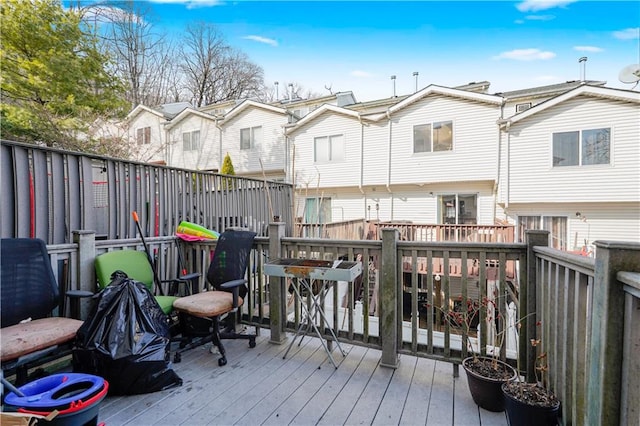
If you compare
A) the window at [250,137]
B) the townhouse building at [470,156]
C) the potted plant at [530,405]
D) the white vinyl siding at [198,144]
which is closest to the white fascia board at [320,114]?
the townhouse building at [470,156]

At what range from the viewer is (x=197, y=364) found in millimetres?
2697

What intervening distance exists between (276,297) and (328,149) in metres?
9.72

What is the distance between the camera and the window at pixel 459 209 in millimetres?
10602

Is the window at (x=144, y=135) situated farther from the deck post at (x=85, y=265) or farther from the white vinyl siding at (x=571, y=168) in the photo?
the white vinyl siding at (x=571, y=168)

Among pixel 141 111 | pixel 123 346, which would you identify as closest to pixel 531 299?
pixel 123 346

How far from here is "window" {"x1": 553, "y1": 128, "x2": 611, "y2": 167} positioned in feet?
29.5

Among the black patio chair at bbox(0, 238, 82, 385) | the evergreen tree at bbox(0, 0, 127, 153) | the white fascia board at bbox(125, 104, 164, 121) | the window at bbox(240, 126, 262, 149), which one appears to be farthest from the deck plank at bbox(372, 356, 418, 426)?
the white fascia board at bbox(125, 104, 164, 121)

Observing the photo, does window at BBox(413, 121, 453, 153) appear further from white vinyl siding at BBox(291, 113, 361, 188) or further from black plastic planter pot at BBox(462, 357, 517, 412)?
black plastic planter pot at BBox(462, 357, 517, 412)

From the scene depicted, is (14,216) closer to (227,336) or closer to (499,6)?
(227,336)

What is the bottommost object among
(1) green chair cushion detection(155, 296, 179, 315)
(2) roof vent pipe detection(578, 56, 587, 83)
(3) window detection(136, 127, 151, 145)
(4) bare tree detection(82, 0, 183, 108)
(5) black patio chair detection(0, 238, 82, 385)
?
(1) green chair cushion detection(155, 296, 179, 315)

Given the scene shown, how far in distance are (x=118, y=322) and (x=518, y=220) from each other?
11.2 metres

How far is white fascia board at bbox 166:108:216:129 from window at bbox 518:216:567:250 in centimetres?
1293

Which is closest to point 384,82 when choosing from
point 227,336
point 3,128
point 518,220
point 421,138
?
point 421,138

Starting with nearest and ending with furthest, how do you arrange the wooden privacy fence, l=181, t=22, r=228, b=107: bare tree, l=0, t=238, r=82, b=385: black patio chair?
1. l=0, t=238, r=82, b=385: black patio chair
2. the wooden privacy fence
3. l=181, t=22, r=228, b=107: bare tree
